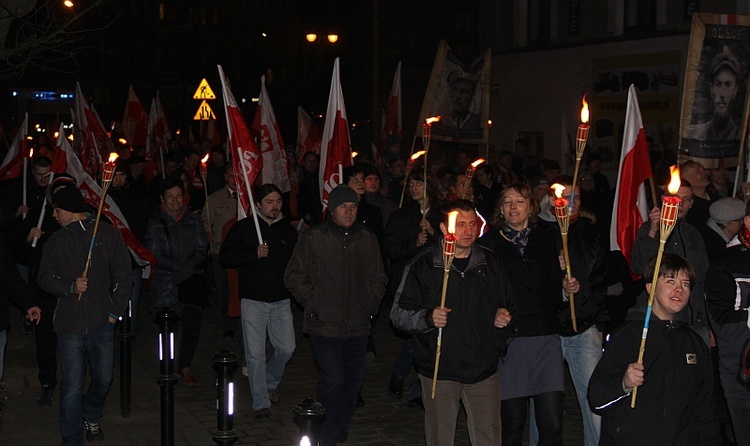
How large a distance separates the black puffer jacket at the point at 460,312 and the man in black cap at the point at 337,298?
4.79 ft

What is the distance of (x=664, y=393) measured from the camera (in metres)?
5.35

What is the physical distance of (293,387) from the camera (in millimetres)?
10500

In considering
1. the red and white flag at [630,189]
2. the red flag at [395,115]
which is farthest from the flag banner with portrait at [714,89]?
the red flag at [395,115]

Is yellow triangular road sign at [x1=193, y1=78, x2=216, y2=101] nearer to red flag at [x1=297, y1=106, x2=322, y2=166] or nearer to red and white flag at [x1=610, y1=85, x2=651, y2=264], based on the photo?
red flag at [x1=297, y1=106, x2=322, y2=166]

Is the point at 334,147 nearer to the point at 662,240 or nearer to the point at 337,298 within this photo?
the point at 337,298

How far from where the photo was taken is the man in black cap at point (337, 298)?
26.8 ft

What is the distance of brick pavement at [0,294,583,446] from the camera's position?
343 inches

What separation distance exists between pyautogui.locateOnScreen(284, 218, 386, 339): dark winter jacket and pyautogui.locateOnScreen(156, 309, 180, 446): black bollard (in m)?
1.07

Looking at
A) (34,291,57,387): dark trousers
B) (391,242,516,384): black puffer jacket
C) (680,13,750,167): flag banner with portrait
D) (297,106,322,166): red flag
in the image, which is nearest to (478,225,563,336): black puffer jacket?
(391,242,516,384): black puffer jacket

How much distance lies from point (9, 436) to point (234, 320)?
15.7ft

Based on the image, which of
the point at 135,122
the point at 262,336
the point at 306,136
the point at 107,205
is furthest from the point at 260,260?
the point at 135,122

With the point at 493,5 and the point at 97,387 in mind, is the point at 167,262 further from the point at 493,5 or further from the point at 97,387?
the point at 493,5

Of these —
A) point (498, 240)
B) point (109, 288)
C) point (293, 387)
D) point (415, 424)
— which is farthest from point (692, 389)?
point (293, 387)

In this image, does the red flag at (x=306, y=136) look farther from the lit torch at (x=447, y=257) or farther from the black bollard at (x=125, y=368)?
the lit torch at (x=447, y=257)
